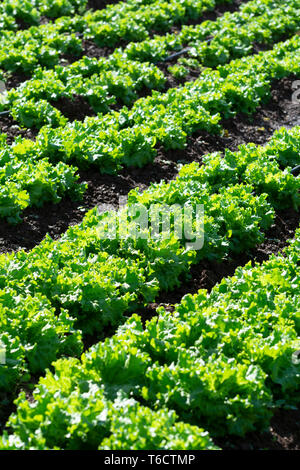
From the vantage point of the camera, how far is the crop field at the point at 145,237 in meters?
5.37

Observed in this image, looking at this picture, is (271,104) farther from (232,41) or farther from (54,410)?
(54,410)

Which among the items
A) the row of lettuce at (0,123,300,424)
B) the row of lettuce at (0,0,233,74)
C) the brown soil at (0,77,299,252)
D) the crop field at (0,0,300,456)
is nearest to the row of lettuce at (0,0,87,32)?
the crop field at (0,0,300,456)

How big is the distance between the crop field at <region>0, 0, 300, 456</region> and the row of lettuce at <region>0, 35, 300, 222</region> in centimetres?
3

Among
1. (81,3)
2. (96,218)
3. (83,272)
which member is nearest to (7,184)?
(96,218)

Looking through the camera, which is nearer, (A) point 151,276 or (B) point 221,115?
(A) point 151,276

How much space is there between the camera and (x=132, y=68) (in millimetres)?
11852

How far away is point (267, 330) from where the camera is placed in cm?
605

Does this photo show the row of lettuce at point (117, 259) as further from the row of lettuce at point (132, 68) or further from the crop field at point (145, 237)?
the row of lettuce at point (132, 68)

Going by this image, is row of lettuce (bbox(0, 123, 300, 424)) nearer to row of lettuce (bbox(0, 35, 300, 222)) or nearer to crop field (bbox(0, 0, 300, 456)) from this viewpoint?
crop field (bbox(0, 0, 300, 456))

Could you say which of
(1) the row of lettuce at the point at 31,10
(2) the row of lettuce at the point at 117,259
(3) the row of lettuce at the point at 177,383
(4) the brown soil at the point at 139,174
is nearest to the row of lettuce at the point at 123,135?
(4) the brown soil at the point at 139,174

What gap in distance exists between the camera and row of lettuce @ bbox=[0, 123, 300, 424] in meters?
5.99

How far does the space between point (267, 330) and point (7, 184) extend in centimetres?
388

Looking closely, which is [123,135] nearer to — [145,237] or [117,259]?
[145,237]

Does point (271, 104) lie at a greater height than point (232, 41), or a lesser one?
lesser
